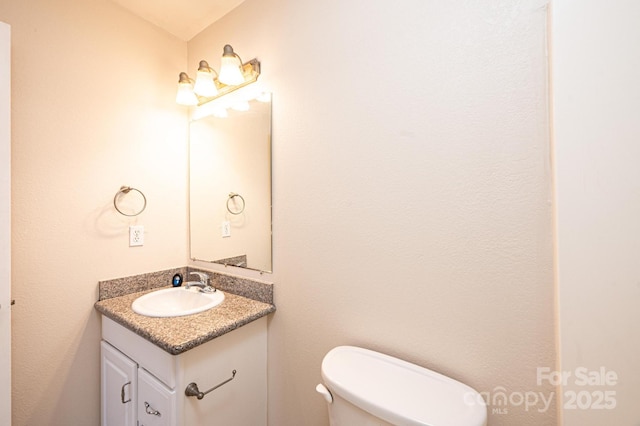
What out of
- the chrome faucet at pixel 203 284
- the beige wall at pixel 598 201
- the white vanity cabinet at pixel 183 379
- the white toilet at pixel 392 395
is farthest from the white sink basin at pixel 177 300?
the beige wall at pixel 598 201

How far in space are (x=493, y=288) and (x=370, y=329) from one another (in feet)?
1.50

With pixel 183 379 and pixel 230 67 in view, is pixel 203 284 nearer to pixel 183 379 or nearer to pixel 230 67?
pixel 183 379

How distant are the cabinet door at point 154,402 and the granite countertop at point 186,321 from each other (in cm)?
19

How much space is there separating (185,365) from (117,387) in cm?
57

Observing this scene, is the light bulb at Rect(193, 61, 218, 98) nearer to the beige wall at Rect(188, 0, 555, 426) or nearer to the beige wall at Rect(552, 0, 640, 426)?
the beige wall at Rect(188, 0, 555, 426)

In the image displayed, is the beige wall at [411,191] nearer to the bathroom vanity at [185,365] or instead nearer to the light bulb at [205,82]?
the bathroom vanity at [185,365]

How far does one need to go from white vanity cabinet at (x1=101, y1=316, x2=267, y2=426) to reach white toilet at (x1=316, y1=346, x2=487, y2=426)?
1.58 feet

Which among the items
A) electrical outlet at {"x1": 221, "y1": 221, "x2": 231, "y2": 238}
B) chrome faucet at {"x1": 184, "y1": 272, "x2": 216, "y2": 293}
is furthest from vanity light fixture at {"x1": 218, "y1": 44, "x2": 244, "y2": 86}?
chrome faucet at {"x1": 184, "y1": 272, "x2": 216, "y2": 293}

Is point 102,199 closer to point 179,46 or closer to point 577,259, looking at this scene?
point 179,46

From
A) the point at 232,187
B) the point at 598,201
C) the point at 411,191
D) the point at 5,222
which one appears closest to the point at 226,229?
the point at 232,187

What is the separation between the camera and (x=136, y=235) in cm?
148

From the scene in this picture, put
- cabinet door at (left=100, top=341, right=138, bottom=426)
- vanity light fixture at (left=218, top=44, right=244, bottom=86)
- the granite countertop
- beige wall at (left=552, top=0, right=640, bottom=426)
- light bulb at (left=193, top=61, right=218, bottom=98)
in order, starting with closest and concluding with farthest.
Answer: beige wall at (left=552, top=0, right=640, bottom=426)
the granite countertop
cabinet door at (left=100, top=341, right=138, bottom=426)
vanity light fixture at (left=218, top=44, right=244, bottom=86)
light bulb at (left=193, top=61, right=218, bottom=98)

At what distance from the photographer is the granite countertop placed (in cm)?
94

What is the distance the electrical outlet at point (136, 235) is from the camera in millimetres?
1460
